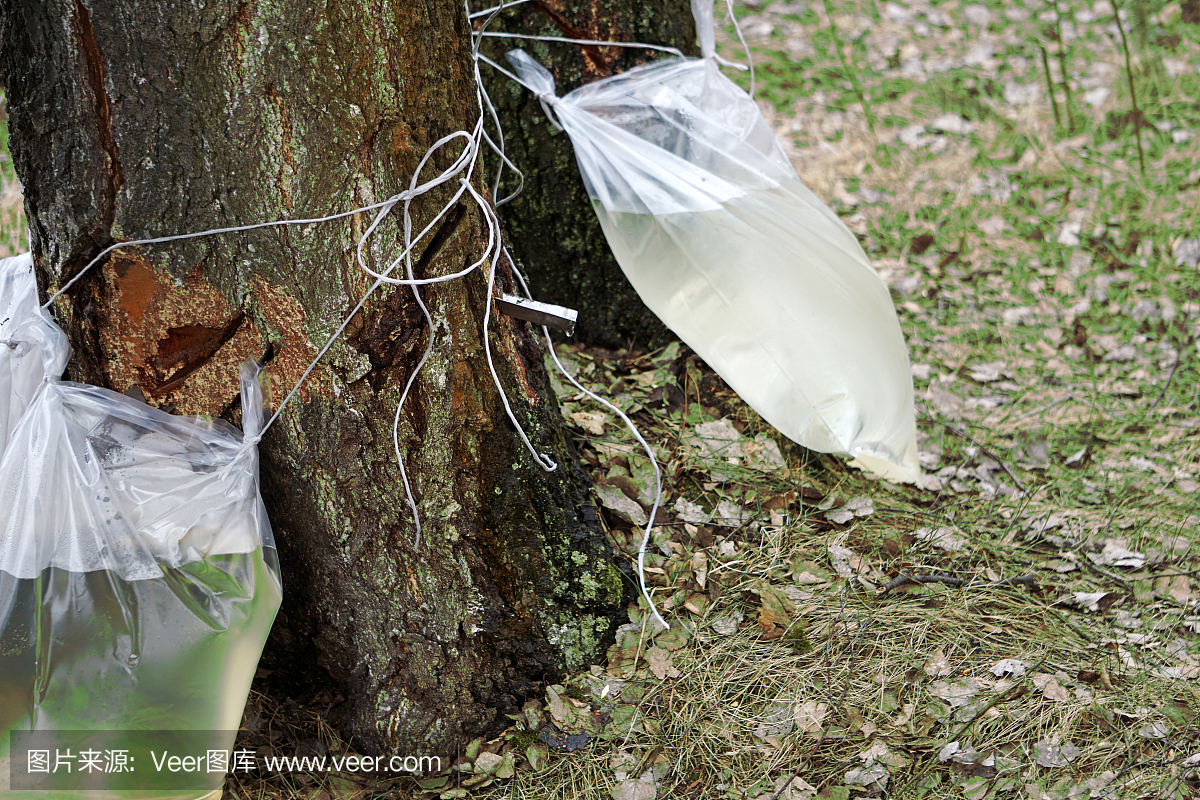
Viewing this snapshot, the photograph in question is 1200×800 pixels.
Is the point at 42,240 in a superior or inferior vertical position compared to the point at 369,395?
superior

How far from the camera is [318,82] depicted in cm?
116

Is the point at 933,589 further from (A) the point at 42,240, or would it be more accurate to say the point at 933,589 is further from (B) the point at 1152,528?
(A) the point at 42,240

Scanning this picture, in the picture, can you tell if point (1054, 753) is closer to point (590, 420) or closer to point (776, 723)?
point (776, 723)

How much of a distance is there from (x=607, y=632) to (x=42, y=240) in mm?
1171

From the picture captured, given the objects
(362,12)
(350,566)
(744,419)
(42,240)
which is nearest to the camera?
(362,12)

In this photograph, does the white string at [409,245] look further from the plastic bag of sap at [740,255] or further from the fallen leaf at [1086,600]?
the fallen leaf at [1086,600]

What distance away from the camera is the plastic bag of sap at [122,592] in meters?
1.20

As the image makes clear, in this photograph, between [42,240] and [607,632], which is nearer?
[42,240]

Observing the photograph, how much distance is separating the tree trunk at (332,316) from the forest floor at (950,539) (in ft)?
0.61

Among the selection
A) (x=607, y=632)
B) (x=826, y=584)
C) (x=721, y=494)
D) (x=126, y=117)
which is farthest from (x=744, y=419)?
(x=126, y=117)

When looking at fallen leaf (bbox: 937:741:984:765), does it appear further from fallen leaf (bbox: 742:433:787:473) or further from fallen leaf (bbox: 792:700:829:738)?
fallen leaf (bbox: 742:433:787:473)

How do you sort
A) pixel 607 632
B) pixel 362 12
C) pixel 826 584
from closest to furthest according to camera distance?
pixel 362 12
pixel 607 632
pixel 826 584

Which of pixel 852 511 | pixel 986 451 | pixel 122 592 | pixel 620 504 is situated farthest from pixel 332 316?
pixel 986 451

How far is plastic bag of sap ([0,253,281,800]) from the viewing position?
47.4 inches
